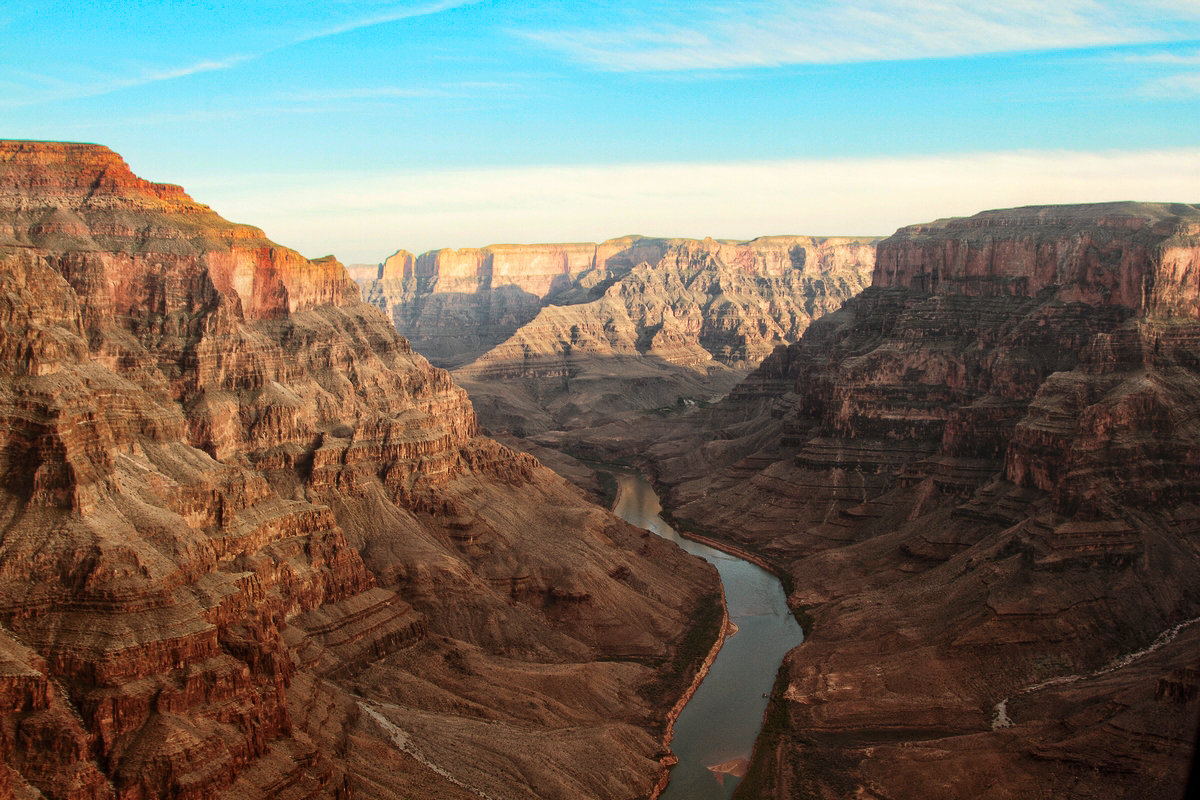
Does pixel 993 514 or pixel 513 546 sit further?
pixel 993 514

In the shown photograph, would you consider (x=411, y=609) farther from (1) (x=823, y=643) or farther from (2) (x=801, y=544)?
(2) (x=801, y=544)

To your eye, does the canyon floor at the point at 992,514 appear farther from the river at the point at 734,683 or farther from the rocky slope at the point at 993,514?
the river at the point at 734,683

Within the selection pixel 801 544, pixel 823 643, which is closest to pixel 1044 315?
pixel 801 544

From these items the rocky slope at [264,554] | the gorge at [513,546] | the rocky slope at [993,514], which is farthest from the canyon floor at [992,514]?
the rocky slope at [264,554]

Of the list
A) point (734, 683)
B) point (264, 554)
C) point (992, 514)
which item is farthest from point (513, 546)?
point (992, 514)

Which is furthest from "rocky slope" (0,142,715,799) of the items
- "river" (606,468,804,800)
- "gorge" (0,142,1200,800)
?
"river" (606,468,804,800)

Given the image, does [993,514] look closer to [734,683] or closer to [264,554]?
[734,683]
